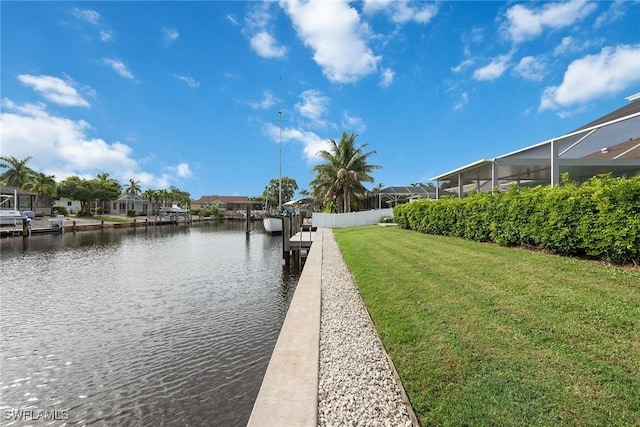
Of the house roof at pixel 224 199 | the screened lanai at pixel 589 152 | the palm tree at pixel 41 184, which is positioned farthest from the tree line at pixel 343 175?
the house roof at pixel 224 199

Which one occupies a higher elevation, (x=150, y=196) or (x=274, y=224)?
(x=150, y=196)

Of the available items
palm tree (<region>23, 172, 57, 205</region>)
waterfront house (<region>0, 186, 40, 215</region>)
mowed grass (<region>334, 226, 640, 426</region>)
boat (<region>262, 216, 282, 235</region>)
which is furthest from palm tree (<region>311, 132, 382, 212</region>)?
palm tree (<region>23, 172, 57, 205</region>)

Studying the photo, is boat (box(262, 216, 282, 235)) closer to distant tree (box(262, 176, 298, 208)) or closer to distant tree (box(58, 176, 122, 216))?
distant tree (box(58, 176, 122, 216))

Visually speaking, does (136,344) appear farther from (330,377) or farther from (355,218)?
(355,218)

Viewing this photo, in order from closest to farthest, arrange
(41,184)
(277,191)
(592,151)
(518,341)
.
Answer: (518,341) < (592,151) < (41,184) < (277,191)

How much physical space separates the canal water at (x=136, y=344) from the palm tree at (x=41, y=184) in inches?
1734

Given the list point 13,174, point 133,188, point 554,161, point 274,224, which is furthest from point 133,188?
point 554,161

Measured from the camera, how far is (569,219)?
21.6 feet

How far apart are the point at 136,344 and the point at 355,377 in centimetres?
506

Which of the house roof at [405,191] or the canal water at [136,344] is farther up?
the house roof at [405,191]

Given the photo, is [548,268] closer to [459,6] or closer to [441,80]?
[459,6]

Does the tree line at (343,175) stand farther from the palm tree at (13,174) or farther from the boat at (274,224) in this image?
the palm tree at (13,174)

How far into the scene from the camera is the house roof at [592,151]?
9086 mm

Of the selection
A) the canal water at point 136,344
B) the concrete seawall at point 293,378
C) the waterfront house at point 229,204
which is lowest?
the canal water at point 136,344
